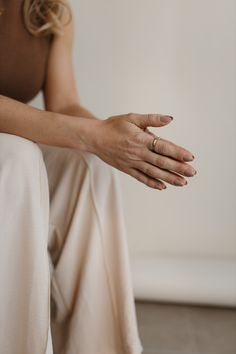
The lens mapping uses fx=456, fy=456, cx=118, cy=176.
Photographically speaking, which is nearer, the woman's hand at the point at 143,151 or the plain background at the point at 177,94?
the woman's hand at the point at 143,151

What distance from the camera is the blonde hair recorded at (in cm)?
108

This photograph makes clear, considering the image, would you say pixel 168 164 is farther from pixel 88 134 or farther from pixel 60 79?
pixel 60 79

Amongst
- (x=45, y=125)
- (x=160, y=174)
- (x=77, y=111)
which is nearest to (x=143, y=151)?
(x=160, y=174)

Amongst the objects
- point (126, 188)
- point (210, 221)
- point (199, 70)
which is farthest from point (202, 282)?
point (199, 70)

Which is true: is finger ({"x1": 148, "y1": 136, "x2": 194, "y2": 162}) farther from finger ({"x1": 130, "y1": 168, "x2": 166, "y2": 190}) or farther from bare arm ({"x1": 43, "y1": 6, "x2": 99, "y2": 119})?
bare arm ({"x1": 43, "y1": 6, "x2": 99, "y2": 119})

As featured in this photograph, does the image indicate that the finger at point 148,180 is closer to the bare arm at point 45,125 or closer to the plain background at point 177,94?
the bare arm at point 45,125

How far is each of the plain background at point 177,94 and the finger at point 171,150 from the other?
0.66 metres

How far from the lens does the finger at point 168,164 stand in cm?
77

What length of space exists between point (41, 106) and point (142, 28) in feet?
1.37

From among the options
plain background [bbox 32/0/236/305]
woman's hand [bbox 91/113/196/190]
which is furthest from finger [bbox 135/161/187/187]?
plain background [bbox 32/0/236/305]

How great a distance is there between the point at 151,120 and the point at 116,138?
0.08m

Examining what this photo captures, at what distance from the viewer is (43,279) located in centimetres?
76

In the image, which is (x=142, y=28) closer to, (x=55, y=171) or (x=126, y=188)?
(x=126, y=188)

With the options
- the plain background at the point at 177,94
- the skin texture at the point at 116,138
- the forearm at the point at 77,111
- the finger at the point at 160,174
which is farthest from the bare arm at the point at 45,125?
the plain background at the point at 177,94
